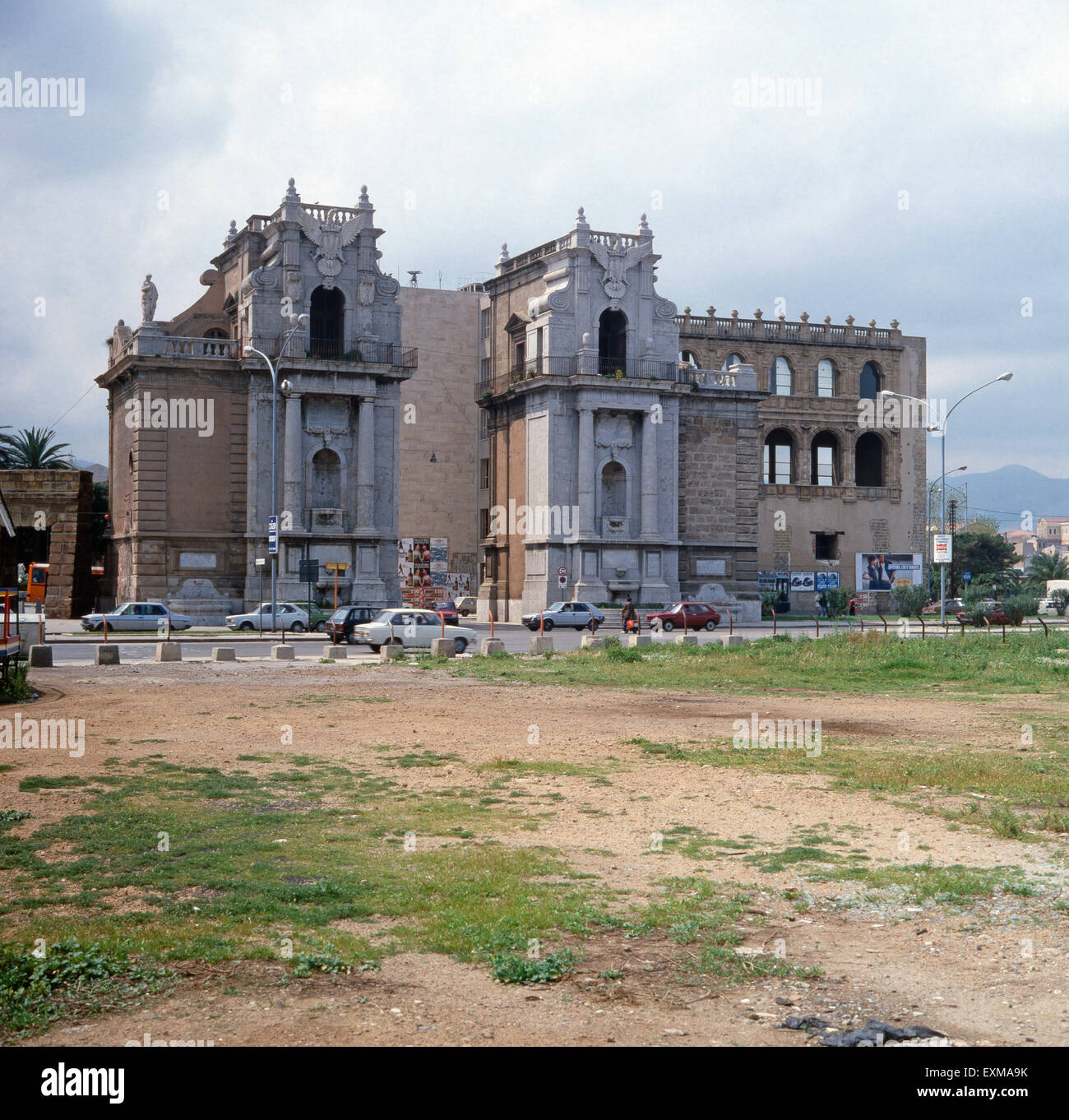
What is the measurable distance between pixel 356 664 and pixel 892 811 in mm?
21485

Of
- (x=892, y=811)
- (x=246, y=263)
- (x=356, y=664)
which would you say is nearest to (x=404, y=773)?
(x=892, y=811)

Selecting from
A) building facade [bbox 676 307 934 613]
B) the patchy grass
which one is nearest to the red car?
the patchy grass

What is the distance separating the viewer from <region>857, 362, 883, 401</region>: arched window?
83.4 meters

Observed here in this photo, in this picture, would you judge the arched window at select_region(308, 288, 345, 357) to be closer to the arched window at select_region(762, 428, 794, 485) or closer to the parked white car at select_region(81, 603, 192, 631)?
the parked white car at select_region(81, 603, 192, 631)

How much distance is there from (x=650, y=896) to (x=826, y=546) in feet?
244

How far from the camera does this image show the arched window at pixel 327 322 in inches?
2371

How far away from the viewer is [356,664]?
107ft

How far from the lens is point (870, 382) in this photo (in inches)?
3300

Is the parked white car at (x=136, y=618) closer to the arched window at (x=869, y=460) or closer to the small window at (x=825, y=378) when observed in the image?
the small window at (x=825, y=378)

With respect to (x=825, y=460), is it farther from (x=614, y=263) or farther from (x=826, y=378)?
(x=614, y=263)

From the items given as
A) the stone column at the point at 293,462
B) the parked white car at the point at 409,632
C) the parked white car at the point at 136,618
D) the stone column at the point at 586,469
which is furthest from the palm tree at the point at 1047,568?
the parked white car at the point at 136,618

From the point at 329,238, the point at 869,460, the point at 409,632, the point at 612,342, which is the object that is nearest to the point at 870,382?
the point at 869,460
